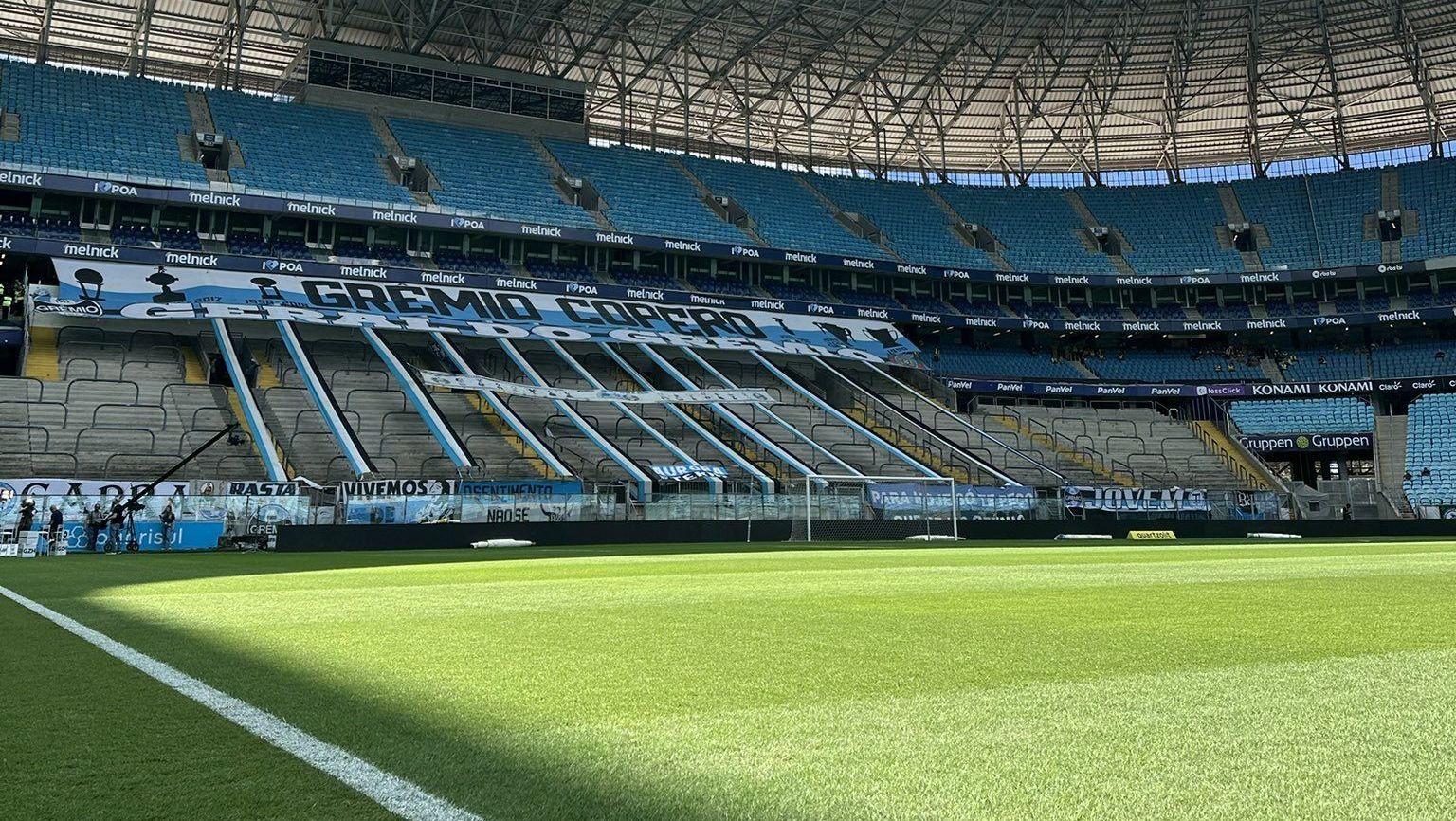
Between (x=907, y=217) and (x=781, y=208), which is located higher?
(x=907, y=217)

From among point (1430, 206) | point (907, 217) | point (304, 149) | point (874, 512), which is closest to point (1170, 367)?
point (907, 217)

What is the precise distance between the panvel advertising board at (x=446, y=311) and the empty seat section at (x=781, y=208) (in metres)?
5.59

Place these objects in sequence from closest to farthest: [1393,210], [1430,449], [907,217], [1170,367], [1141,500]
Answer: [1141,500] < [1430,449] < [1170,367] < [1393,210] < [907,217]

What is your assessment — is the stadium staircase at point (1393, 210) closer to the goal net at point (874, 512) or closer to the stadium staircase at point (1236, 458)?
the stadium staircase at point (1236, 458)

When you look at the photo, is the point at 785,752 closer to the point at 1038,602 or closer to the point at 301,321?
the point at 1038,602

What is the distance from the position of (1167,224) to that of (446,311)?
44.0 meters

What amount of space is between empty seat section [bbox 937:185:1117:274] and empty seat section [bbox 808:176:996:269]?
195 centimetres

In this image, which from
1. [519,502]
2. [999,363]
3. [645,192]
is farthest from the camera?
[999,363]

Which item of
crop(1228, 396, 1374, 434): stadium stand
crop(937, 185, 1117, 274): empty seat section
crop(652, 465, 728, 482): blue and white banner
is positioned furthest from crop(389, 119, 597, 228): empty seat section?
crop(1228, 396, 1374, 434): stadium stand

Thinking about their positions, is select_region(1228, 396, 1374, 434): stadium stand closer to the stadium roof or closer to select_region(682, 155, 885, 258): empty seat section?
the stadium roof

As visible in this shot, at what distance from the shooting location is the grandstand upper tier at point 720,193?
1804 inches

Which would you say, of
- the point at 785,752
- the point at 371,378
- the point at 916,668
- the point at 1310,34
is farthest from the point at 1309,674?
the point at 1310,34

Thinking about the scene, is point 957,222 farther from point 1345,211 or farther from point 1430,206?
point 1430,206

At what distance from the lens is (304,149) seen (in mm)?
49156
